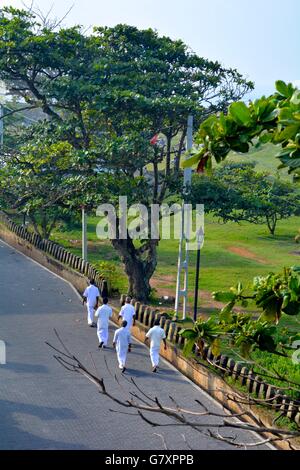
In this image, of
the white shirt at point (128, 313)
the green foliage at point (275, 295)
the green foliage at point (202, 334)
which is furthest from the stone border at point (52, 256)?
the green foliage at point (275, 295)

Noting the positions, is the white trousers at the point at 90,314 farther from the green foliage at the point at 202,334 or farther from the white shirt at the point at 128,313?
the green foliage at the point at 202,334

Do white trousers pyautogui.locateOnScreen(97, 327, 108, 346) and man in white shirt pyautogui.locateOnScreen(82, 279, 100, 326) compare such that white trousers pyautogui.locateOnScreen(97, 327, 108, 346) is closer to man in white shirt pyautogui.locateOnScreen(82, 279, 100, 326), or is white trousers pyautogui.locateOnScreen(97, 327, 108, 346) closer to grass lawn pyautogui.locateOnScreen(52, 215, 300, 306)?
man in white shirt pyautogui.locateOnScreen(82, 279, 100, 326)

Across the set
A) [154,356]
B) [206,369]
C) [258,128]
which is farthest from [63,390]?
[258,128]

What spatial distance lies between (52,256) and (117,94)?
7.16 metres

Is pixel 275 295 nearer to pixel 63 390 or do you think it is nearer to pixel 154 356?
pixel 63 390

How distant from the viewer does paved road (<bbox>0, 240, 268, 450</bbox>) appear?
10.3 m

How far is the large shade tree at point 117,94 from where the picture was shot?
1730 cm

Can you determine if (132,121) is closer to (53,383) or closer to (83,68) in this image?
(83,68)

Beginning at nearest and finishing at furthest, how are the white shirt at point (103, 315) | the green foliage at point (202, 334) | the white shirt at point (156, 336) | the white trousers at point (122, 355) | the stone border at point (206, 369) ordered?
the green foliage at point (202, 334), the stone border at point (206, 369), the white trousers at point (122, 355), the white shirt at point (156, 336), the white shirt at point (103, 315)

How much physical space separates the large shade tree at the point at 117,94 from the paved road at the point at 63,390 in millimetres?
2996

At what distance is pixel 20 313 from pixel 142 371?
4655 millimetres

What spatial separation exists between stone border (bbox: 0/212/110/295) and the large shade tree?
1.21 metres

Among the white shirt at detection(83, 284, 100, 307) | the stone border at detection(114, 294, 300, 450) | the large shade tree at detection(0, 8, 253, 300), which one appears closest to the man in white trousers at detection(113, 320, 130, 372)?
the stone border at detection(114, 294, 300, 450)
